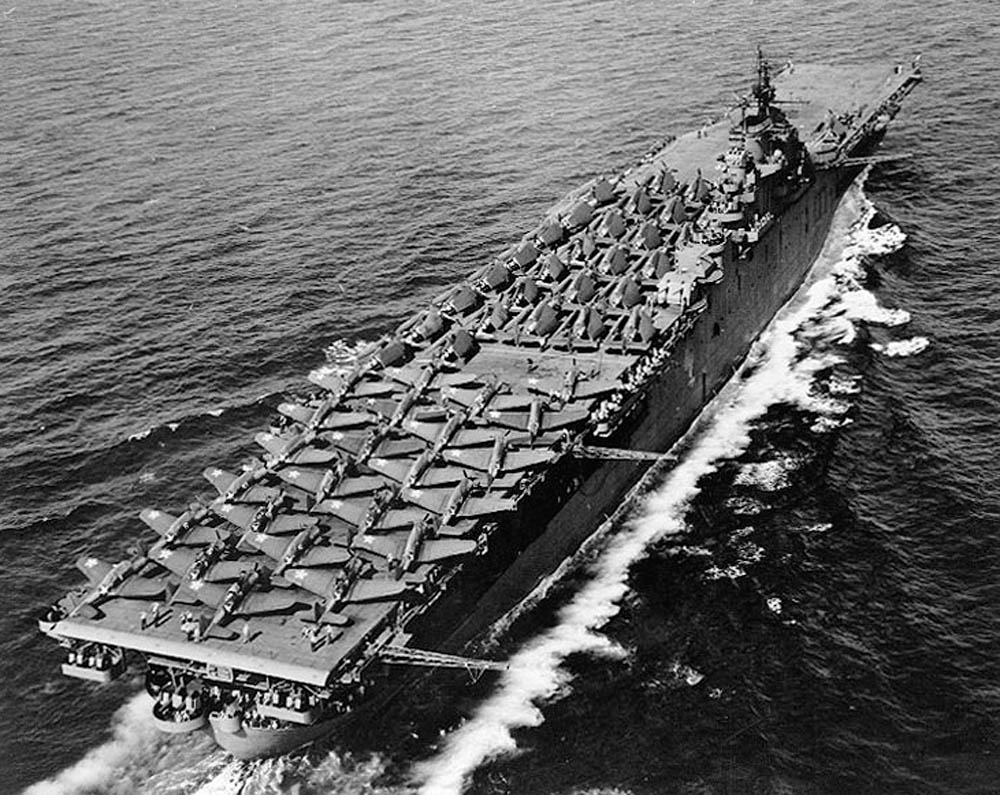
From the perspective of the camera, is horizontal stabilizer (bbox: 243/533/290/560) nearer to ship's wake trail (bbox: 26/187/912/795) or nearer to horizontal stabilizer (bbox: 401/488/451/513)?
horizontal stabilizer (bbox: 401/488/451/513)

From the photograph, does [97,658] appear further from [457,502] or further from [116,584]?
[457,502]

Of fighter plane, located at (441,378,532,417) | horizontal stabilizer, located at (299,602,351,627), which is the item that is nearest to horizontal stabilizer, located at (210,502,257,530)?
horizontal stabilizer, located at (299,602,351,627)

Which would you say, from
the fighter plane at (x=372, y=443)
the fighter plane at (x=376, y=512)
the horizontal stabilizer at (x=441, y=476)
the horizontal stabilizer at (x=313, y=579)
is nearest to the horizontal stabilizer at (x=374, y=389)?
the fighter plane at (x=372, y=443)

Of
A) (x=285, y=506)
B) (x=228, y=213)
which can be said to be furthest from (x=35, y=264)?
(x=285, y=506)

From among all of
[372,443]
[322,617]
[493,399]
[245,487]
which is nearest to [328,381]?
[372,443]

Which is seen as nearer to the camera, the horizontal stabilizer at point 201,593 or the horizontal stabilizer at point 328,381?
the horizontal stabilizer at point 201,593

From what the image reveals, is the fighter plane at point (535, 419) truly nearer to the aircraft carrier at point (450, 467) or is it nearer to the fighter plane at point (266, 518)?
the aircraft carrier at point (450, 467)
